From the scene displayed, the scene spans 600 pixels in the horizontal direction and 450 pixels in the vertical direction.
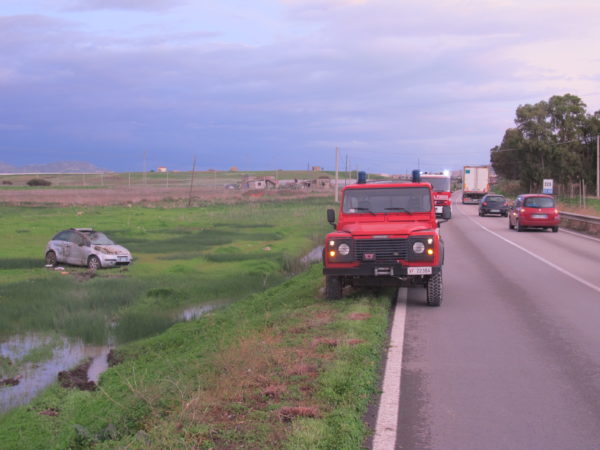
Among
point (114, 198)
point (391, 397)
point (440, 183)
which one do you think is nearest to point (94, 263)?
point (391, 397)

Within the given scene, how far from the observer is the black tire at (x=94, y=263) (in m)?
22.3

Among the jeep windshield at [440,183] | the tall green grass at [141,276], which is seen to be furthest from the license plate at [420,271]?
the jeep windshield at [440,183]

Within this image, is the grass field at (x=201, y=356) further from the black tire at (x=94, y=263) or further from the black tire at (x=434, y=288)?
the black tire at (x=434, y=288)

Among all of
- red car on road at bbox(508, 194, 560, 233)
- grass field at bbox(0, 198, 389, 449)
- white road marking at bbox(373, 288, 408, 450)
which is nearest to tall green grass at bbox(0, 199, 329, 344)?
grass field at bbox(0, 198, 389, 449)

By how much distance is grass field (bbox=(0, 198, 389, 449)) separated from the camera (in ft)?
17.7

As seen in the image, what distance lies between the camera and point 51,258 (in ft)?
76.0

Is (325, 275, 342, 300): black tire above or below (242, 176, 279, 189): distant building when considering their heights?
below

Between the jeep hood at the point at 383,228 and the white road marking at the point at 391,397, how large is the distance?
1.79m

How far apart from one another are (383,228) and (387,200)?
1380mm

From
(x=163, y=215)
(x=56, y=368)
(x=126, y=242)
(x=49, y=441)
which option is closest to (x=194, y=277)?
(x=56, y=368)

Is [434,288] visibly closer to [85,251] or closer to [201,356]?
[201,356]

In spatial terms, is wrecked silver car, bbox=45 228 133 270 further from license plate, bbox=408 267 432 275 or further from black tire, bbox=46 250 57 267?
license plate, bbox=408 267 432 275

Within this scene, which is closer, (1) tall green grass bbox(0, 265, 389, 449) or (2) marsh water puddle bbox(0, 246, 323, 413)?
(1) tall green grass bbox(0, 265, 389, 449)

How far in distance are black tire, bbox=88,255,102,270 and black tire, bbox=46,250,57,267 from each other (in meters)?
1.46
